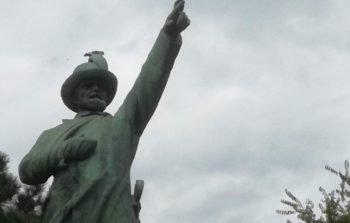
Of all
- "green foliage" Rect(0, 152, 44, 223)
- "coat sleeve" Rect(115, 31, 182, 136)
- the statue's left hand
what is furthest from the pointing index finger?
"green foliage" Rect(0, 152, 44, 223)

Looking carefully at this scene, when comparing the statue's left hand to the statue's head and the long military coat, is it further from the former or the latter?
the statue's head

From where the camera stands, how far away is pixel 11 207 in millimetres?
20844

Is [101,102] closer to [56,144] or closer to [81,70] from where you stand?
[81,70]

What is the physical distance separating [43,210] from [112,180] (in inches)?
24.1

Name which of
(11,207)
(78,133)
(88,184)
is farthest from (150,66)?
(11,207)

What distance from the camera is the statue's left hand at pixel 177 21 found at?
221 inches

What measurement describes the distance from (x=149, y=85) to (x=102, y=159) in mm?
730

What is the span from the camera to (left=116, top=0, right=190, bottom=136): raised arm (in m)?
5.52

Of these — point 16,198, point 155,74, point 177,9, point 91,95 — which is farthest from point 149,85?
point 16,198

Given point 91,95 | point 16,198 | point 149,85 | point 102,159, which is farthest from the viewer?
point 16,198

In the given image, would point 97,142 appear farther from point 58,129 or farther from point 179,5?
point 179,5

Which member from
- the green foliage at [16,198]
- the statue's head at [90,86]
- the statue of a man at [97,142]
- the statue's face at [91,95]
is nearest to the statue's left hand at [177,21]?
the statue of a man at [97,142]

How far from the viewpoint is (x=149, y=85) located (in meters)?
5.55

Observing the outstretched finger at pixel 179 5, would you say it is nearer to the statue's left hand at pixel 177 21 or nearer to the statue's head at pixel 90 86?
the statue's left hand at pixel 177 21
